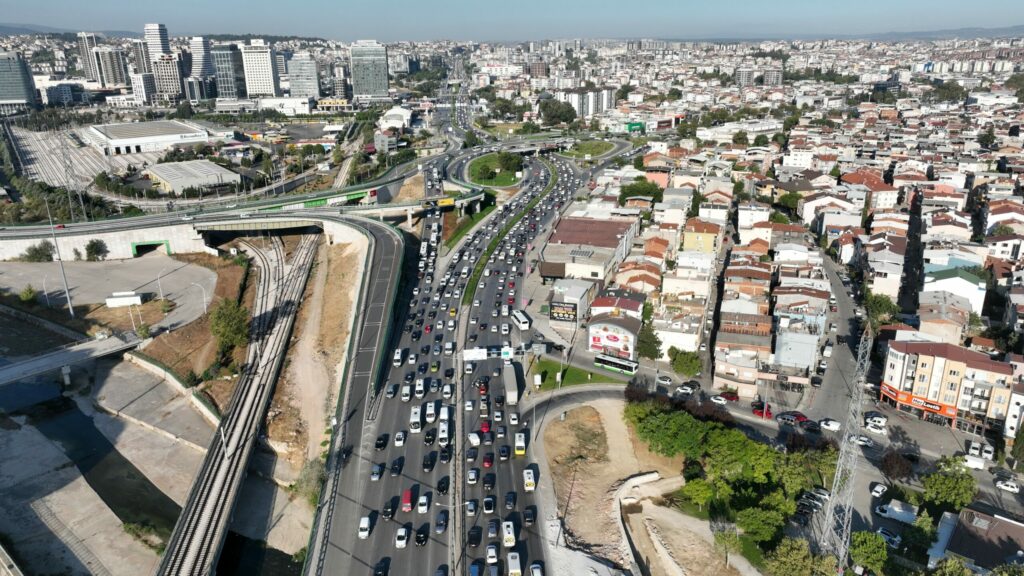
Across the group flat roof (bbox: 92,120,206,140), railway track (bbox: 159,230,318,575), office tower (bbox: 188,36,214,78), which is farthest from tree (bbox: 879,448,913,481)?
office tower (bbox: 188,36,214,78)

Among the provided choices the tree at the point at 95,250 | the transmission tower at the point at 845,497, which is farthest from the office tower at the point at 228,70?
the transmission tower at the point at 845,497

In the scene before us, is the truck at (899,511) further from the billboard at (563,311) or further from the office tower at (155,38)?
the office tower at (155,38)

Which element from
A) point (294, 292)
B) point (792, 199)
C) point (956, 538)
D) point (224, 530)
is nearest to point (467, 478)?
point (224, 530)

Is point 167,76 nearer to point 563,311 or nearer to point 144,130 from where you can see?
point 144,130

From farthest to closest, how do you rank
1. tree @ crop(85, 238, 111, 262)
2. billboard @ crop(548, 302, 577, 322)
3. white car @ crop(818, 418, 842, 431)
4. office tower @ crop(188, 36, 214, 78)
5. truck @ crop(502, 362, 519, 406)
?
office tower @ crop(188, 36, 214, 78) → tree @ crop(85, 238, 111, 262) → billboard @ crop(548, 302, 577, 322) → truck @ crop(502, 362, 519, 406) → white car @ crop(818, 418, 842, 431)

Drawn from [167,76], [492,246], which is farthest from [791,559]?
[167,76]

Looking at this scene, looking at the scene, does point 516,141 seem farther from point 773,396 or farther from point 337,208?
point 773,396

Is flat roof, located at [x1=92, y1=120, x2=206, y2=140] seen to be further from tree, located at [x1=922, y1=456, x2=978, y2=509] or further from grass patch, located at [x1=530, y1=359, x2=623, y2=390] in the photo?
tree, located at [x1=922, y1=456, x2=978, y2=509]
